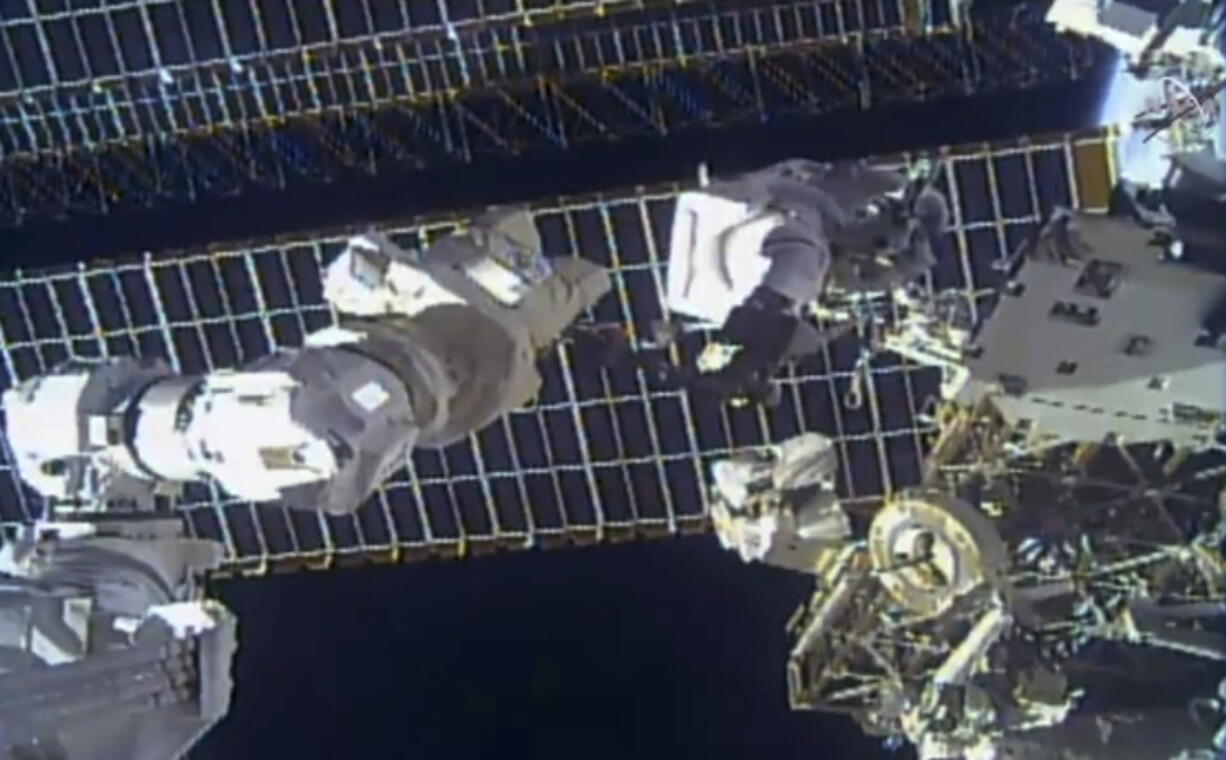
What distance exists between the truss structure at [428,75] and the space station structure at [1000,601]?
3.53 m

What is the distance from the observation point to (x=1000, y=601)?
10.8 m

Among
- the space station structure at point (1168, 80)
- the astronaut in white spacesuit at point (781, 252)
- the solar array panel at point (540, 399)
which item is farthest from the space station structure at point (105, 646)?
the solar array panel at point (540, 399)

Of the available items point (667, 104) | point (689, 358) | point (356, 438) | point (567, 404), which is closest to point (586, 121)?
point (667, 104)

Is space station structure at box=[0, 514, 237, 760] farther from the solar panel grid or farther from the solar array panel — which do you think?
the solar panel grid

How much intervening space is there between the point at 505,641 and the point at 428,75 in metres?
3.14

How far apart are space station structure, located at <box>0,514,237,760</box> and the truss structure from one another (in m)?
5.14

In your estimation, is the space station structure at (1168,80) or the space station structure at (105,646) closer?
the space station structure at (105,646)

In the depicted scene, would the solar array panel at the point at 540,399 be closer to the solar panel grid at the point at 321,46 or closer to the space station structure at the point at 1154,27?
the solar panel grid at the point at 321,46

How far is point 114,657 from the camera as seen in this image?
9.59 metres

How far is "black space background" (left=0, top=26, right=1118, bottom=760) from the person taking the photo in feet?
51.2

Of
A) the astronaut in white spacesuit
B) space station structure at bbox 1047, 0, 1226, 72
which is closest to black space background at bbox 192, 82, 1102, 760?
space station structure at bbox 1047, 0, 1226, 72

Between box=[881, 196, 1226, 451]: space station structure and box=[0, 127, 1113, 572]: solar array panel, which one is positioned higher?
box=[881, 196, 1226, 451]: space station structure

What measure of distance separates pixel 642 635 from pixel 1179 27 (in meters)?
5.34

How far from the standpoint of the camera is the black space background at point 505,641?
15.6 meters
